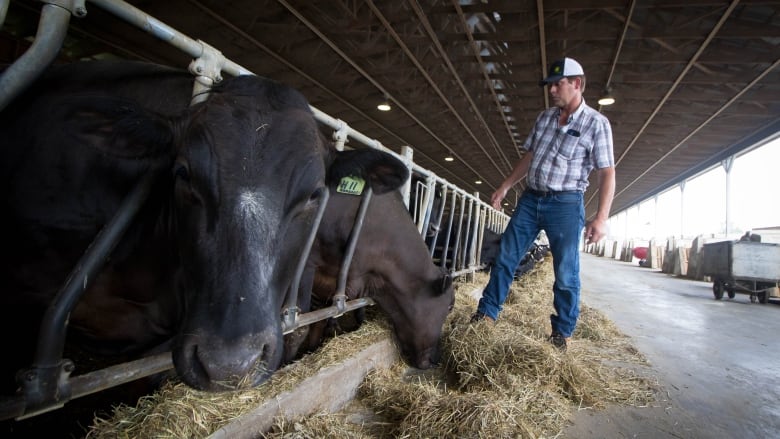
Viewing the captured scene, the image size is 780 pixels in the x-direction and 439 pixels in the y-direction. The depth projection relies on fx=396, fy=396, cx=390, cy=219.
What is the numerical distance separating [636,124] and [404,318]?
18.0m

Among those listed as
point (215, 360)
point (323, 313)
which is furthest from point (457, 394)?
point (215, 360)

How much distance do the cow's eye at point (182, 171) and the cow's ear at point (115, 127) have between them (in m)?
0.17

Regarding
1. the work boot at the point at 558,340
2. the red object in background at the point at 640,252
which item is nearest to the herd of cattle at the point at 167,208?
the work boot at the point at 558,340

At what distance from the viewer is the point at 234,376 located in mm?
1183

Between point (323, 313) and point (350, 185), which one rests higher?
point (350, 185)

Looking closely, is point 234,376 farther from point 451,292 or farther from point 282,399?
point 451,292

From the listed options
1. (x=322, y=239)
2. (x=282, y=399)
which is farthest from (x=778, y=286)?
(x=282, y=399)

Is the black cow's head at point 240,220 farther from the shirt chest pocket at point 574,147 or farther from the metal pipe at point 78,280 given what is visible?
the shirt chest pocket at point 574,147

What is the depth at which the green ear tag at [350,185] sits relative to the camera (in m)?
2.30

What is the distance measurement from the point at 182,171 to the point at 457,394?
180 cm

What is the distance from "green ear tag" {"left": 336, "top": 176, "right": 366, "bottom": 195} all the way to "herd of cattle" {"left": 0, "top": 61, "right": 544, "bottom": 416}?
2cm

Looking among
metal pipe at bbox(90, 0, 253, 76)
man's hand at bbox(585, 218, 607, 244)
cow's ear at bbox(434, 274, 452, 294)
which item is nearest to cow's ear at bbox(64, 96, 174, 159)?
metal pipe at bbox(90, 0, 253, 76)

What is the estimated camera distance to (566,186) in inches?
128

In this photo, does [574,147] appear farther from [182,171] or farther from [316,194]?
[182,171]
